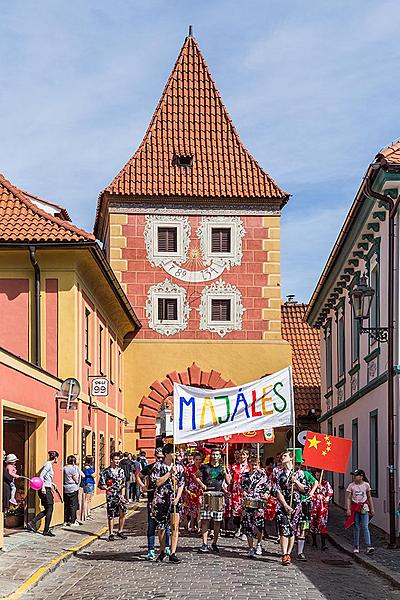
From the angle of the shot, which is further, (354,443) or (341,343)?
(341,343)

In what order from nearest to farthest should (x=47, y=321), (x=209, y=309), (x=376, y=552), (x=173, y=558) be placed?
(x=173, y=558), (x=376, y=552), (x=47, y=321), (x=209, y=309)

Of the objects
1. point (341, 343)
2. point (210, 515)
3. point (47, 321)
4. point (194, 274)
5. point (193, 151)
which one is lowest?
point (210, 515)

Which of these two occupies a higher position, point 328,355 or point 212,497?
point 328,355

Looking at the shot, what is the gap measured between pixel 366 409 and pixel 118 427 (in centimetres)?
1552

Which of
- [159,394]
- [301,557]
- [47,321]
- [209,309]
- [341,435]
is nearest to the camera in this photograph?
[301,557]

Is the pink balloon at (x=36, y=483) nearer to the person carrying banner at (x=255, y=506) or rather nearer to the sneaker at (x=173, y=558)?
the person carrying banner at (x=255, y=506)

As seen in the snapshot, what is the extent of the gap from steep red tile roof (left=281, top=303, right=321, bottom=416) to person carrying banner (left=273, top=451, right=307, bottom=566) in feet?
88.2

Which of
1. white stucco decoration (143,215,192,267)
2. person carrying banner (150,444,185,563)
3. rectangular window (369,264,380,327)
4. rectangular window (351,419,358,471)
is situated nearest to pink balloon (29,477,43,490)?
person carrying banner (150,444,185,563)

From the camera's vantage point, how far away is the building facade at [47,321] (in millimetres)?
23141

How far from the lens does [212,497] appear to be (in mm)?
18938

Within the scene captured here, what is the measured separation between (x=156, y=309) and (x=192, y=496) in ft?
64.9

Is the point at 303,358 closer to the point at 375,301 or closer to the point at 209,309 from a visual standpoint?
the point at 209,309

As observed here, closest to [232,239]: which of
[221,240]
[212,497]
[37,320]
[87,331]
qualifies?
[221,240]

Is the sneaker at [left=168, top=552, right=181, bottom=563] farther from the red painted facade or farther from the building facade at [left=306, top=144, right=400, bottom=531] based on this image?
the red painted facade
